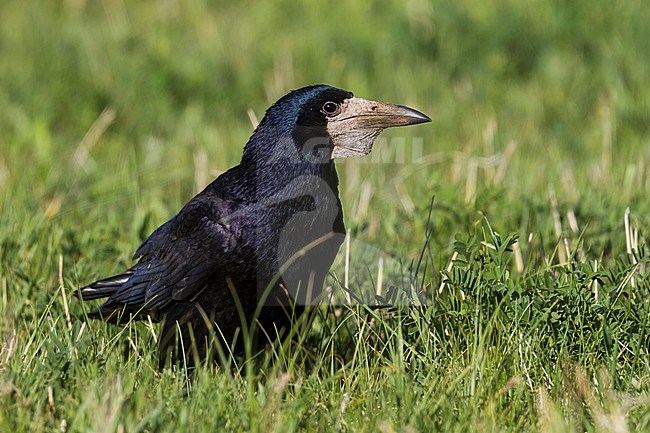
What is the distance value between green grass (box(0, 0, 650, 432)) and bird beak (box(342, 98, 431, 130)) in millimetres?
410

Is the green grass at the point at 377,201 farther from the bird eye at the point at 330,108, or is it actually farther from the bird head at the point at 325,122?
the bird eye at the point at 330,108

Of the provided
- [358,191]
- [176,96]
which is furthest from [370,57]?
[358,191]

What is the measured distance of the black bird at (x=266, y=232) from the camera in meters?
3.80

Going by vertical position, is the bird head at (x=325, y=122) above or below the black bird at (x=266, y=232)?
above

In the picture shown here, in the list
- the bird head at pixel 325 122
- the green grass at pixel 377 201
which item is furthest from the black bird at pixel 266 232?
the green grass at pixel 377 201

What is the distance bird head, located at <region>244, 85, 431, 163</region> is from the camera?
397 centimetres

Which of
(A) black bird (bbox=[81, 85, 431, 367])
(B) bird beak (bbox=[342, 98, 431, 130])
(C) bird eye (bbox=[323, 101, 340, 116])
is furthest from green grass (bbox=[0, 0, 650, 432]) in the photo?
(C) bird eye (bbox=[323, 101, 340, 116])

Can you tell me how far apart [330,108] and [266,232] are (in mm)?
577

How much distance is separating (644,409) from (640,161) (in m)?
2.90

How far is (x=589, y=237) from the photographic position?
477 centimetres

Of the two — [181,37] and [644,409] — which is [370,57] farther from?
[644,409]

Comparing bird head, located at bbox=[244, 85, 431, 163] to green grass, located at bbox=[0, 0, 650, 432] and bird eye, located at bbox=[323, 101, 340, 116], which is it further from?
green grass, located at bbox=[0, 0, 650, 432]

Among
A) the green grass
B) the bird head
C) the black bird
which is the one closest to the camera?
the green grass

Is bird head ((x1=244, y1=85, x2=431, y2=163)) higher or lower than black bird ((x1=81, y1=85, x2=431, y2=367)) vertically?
higher
